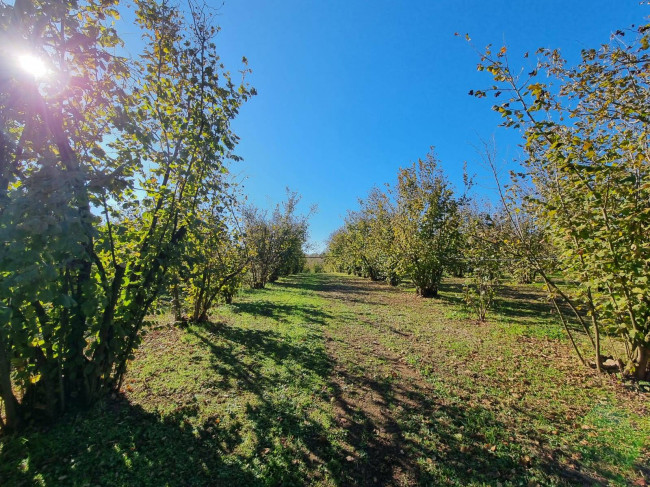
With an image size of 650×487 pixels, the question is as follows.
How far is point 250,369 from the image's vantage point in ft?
16.6

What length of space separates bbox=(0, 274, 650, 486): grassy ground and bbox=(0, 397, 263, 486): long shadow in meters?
0.01

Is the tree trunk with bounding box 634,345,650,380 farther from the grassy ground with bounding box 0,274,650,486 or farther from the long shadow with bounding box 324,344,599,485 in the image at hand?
the long shadow with bounding box 324,344,599,485

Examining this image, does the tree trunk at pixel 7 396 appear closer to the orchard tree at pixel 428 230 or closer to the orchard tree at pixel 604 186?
the orchard tree at pixel 604 186

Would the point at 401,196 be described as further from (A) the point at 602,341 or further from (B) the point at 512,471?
(B) the point at 512,471

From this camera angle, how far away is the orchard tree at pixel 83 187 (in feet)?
7.54

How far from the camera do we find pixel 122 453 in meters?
2.94

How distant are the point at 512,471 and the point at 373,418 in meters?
1.54

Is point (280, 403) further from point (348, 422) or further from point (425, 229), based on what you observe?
point (425, 229)

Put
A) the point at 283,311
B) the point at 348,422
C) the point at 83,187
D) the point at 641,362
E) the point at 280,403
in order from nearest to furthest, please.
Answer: the point at 83,187 → the point at 348,422 → the point at 280,403 → the point at 641,362 → the point at 283,311

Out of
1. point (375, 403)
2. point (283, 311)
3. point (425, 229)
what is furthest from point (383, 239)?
point (375, 403)

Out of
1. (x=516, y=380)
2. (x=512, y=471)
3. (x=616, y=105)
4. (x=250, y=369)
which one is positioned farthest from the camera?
(x=250, y=369)

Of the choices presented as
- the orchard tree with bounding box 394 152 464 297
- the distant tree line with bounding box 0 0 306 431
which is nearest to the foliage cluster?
the orchard tree with bounding box 394 152 464 297

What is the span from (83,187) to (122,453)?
2.81 meters

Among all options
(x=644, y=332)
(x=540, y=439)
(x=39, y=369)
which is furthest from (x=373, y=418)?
(x=644, y=332)
